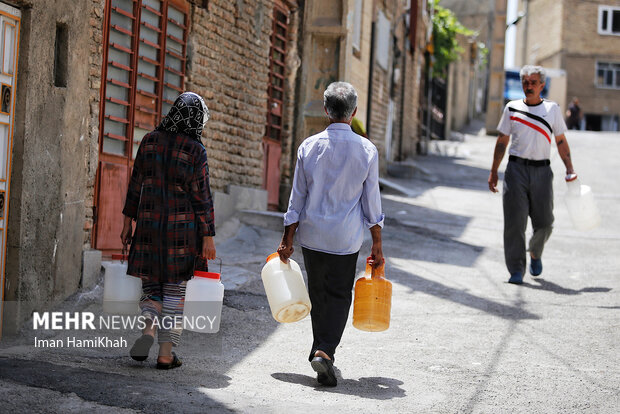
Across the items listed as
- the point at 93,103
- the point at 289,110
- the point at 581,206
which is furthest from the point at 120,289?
the point at 289,110

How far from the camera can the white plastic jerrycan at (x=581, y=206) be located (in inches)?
355

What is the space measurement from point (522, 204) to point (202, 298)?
4288mm

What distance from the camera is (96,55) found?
7.27 meters

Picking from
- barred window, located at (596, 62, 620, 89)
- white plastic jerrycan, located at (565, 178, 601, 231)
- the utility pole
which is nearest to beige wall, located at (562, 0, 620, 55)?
barred window, located at (596, 62, 620, 89)

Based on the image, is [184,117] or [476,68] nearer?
[184,117]

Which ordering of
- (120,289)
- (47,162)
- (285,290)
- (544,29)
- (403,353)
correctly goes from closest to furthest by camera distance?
(285,290)
(120,289)
(403,353)
(47,162)
(544,29)

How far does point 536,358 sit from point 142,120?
427cm

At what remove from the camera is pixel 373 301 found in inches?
201

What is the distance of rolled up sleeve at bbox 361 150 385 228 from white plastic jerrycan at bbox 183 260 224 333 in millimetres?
918

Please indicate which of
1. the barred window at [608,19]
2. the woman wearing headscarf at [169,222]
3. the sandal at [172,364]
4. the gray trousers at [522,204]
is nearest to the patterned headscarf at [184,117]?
the woman wearing headscarf at [169,222]

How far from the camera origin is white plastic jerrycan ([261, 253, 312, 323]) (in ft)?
16.4

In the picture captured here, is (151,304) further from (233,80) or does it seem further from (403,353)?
(233,80)

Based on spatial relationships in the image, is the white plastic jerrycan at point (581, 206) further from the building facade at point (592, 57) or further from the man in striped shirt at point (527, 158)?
the building facade at point (592, 57)

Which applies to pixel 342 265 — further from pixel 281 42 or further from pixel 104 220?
pixel 281 42
